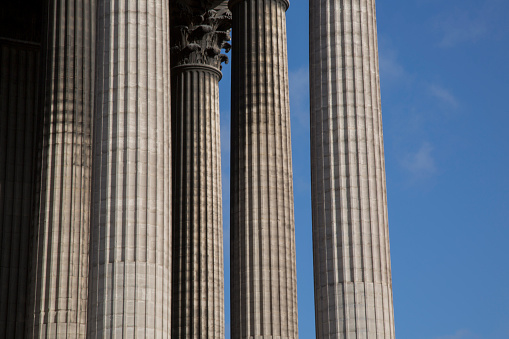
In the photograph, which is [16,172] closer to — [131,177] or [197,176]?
[197,176]

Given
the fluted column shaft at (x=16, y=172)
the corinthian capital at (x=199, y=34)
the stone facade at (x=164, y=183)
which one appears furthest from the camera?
the corinthian capital at (x=199, y=34)

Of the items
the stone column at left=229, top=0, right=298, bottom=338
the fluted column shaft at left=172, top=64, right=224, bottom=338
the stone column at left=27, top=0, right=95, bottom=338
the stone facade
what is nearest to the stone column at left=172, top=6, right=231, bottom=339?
the fluted column shaft at left=172, top=64, right=224, bottom=338

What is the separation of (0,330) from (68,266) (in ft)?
33.6

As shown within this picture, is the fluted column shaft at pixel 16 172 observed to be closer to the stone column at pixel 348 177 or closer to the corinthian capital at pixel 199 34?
the corinthian capital at pixel 199 34

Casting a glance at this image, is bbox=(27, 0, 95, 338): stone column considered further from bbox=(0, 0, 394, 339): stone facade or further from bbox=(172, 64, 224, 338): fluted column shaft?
bbox=(172, 64, 224, 338): fluted column shaft

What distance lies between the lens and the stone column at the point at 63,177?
145 ft

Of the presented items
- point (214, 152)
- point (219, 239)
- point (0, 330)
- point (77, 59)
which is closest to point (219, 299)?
point (219, 239)

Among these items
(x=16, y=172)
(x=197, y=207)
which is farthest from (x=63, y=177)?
(x=197, y=207)

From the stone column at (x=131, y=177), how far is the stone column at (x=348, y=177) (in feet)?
24.1

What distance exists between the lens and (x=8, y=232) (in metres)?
55.6

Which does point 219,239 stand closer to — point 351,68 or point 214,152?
point 214,152

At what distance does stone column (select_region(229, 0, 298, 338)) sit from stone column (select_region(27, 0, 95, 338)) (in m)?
8.93

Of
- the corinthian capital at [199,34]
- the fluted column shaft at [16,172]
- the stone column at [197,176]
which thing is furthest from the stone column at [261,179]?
the fluted column shaft at [16,172]

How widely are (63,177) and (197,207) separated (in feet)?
54.0
